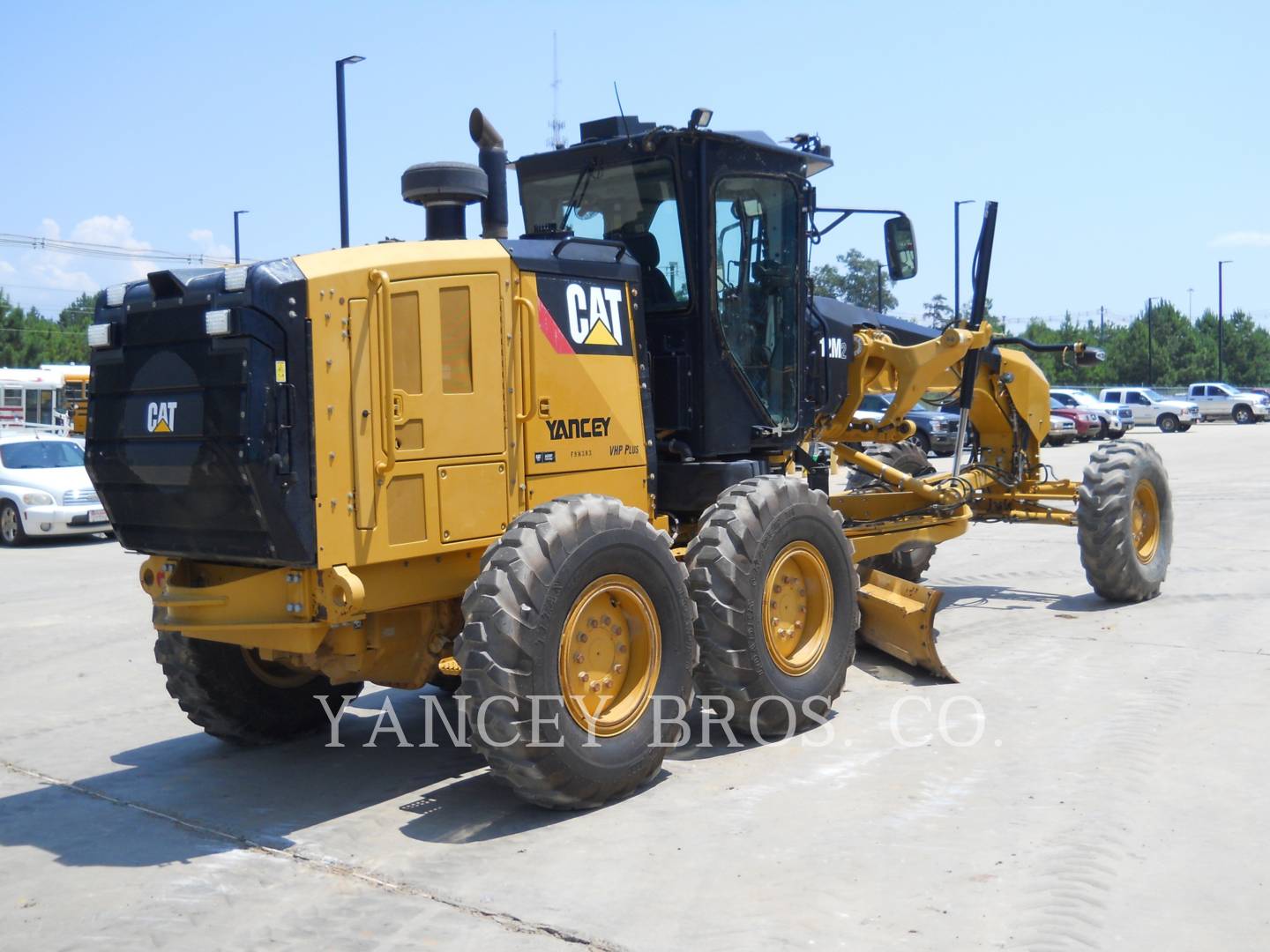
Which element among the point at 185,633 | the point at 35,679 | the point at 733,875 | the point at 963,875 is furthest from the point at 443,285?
the point at 35,679

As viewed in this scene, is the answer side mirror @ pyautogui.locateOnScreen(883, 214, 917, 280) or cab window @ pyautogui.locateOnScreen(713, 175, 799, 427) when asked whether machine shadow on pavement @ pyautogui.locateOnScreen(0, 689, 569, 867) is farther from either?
side mirror @ pyautogui.locateOnScreen(883, 214, 917, 280)

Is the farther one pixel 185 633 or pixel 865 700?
pixel 865 700

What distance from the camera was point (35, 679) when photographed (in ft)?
29.8

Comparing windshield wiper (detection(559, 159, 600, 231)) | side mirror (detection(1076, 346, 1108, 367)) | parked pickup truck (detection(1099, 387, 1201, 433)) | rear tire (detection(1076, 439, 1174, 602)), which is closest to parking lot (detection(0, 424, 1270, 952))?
rear tire (detection(1076, 439, 1174, 602))

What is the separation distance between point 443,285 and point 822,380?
371 cm

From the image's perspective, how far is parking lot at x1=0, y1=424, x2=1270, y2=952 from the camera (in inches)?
178

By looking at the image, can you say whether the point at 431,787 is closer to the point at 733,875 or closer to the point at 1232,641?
the point at 733,875

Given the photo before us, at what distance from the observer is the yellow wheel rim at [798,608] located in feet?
23.1

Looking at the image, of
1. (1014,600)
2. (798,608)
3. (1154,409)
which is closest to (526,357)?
(798,608)

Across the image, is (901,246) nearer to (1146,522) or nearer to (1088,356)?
(1088,356)

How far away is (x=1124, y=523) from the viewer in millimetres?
10523

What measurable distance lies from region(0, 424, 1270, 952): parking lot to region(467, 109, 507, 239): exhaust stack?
299 cm

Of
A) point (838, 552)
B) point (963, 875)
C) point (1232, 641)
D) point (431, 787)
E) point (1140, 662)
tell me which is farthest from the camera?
point (1232, 641)

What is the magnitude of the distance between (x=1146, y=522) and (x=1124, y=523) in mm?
933
